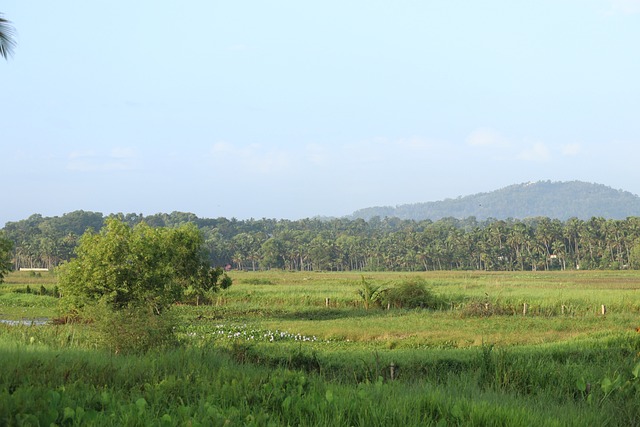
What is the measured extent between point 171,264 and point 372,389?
101 feet

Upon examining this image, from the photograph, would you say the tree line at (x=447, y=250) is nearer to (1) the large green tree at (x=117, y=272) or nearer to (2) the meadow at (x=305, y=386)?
(1) the large green tree at (x=117, y=272)

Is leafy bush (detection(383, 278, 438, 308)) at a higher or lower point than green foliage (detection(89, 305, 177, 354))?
lower

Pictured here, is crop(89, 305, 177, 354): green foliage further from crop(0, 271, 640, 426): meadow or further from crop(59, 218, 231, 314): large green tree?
crop(59, 218, 231, 314): large green tree

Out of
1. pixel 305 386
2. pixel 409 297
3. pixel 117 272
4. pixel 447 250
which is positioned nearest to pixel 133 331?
pixel 305 386

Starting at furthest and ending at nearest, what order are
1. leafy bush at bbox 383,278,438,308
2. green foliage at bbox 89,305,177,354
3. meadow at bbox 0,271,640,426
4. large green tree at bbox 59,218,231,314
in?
1. leafy bush at bbox 383,278,438,308
2. large green tree at bbox 59,218,231,314
3. green foliage at bbox 89,305,177,354
4. meadow at bbox 0,271,640,426

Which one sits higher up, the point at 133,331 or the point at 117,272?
the point at 117,272

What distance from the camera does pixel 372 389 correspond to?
9.45 metres

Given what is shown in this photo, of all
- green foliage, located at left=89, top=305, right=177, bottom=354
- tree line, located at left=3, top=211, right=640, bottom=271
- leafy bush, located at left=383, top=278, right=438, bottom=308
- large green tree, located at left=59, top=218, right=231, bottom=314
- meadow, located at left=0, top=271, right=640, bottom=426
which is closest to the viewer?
meadow, located at left=0, top=271, right=640, bottom=426

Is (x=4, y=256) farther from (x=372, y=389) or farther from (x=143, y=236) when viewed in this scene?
(x=372, y=389)

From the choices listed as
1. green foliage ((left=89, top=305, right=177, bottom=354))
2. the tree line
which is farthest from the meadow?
the tree line

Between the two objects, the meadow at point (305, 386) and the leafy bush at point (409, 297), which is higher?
the meadow at point (305, 386)

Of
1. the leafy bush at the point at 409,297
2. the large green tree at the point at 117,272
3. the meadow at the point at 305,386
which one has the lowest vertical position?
the leafy bush at the point at 409,297

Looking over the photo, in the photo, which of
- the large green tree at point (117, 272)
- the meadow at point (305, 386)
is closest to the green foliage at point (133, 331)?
the meadow at point (305, 386)

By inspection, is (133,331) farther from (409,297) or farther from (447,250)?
(447,250)
